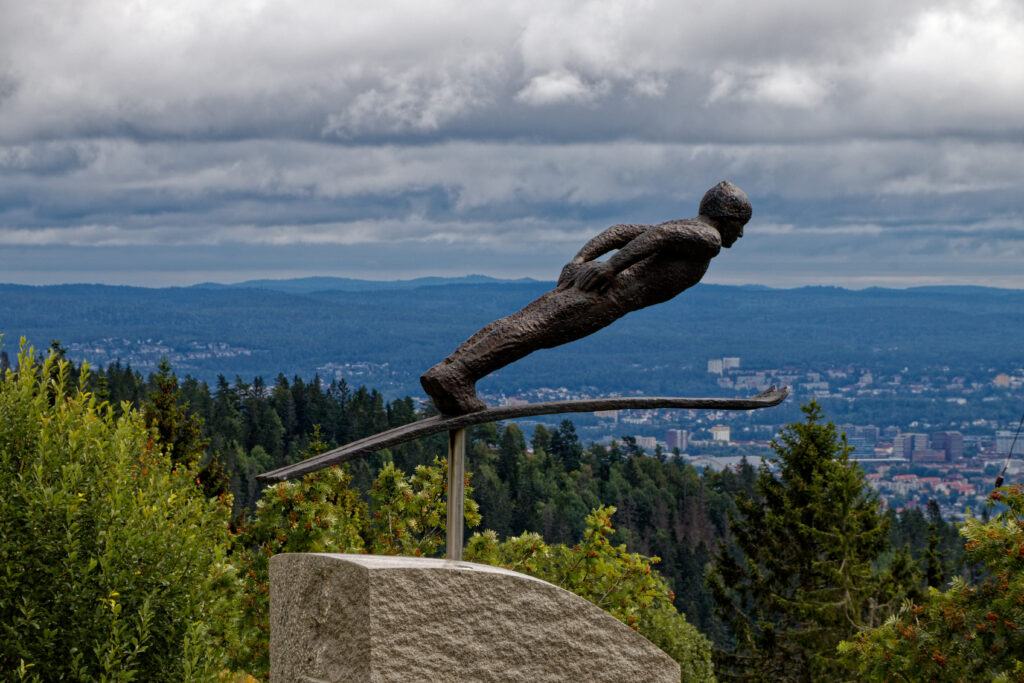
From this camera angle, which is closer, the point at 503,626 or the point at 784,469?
the point at 503,626

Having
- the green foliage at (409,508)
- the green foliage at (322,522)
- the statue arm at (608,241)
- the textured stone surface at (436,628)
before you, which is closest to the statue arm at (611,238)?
the statue arm at (608,241)

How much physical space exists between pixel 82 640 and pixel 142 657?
95 cm

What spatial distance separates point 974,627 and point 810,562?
17760 mm

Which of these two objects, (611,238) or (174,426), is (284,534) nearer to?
(611,238)

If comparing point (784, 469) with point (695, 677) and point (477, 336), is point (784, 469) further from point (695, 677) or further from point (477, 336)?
point (477, 336)

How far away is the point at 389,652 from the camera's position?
845 centimetres

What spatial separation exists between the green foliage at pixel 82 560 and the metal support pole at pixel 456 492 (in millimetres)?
3273

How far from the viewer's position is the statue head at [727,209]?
995 cm

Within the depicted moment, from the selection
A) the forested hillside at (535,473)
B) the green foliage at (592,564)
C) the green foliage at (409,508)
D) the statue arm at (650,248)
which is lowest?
the forested hillside at (535,473)

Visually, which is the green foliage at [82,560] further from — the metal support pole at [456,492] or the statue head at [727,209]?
the statue head at [727,209]

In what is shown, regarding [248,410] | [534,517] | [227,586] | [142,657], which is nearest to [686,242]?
[142,657]

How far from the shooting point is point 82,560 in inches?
459

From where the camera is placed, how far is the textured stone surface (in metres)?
8.47

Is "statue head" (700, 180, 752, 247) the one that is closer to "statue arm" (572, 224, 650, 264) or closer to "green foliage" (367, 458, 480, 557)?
"statue arm" (572, 224, 650, 264)
